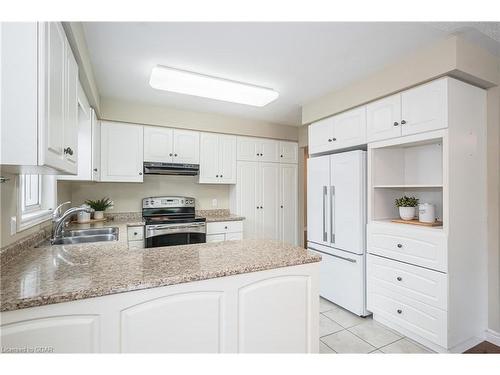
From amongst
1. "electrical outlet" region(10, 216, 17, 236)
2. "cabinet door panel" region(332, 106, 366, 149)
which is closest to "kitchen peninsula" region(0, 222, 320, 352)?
"electrical outlet" region(10, 216, 17, 236)

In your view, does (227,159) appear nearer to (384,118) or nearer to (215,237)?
(215,237)

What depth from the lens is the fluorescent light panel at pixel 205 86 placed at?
2.19 meters

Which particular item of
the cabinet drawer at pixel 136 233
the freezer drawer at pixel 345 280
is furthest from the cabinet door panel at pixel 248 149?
the freezer drawer at pixel 345 280

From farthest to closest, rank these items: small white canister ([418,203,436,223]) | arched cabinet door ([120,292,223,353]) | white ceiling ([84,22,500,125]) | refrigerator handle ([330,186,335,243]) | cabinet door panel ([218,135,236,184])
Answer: cabinet door panel ([218,135,236,184]) → refrigerator handle ([330,186,335,243]) → small white canister ([418,203,436,223]) → white ceiling ([84,22,500,125]) → arched cabinet door ([120,292,223,353])

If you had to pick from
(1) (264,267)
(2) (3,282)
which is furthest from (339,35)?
(2) (3,282)

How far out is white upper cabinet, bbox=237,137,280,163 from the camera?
3.84 m

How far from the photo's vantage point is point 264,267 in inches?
47.6

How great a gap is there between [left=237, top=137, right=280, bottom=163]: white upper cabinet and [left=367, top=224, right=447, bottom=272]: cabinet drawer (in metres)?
1.98

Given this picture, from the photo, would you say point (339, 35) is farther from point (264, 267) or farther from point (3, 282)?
point (3, 282)

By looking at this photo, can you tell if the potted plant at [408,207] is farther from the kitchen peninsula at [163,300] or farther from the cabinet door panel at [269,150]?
the cabinet door panel at [269,150]

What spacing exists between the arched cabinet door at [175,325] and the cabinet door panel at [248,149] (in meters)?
2.87

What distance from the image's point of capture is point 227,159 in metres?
3.74

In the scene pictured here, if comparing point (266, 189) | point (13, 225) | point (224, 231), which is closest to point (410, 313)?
point (224, 231)

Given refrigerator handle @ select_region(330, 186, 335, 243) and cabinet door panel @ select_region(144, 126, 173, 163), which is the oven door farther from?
refrigerator handle @ select_region(330, 186, 335, 243)
